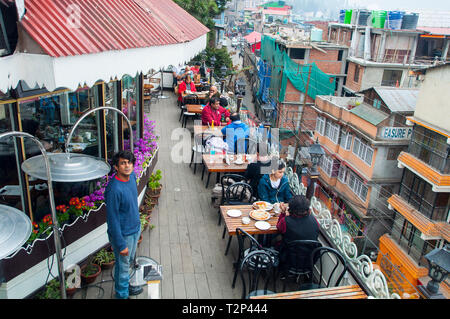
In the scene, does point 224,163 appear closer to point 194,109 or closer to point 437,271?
point 437,271

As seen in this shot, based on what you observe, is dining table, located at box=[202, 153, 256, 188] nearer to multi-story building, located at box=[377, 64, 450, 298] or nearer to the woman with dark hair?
the woman with dark hair

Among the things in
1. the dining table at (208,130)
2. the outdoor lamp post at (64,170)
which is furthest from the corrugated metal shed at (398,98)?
the outdoor lamp post at (64,170)

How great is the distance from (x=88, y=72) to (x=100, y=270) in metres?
2.83

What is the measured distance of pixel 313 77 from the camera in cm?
4200

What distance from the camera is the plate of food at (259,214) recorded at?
526 centimetres

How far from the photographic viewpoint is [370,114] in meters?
25.4

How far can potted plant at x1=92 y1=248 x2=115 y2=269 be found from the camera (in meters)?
4.92

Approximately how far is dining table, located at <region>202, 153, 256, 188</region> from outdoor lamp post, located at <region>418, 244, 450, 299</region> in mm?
3948

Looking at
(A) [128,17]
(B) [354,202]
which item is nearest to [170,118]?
(A) [128,17]

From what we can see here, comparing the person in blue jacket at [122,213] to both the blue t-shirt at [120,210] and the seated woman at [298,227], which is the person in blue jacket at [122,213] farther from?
the seated woman at [298,227]

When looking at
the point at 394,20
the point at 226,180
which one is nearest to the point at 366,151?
the point at 226,180

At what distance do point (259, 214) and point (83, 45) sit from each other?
342 cm

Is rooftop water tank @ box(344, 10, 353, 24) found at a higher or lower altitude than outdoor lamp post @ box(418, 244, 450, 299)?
higher

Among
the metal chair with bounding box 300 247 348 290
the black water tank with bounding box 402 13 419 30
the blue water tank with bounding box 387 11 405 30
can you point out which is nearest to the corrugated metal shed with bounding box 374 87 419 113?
the blue water tank with bounding box 387 11 405 30
